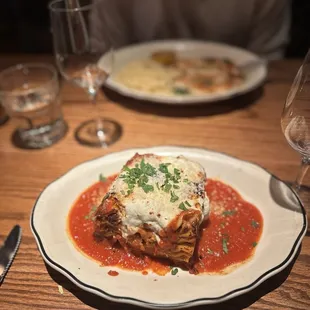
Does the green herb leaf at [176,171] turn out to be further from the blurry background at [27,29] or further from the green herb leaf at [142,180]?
the blurry background at [27,29]

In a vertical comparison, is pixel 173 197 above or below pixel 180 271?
above

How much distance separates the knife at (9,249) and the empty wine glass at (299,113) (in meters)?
1.05

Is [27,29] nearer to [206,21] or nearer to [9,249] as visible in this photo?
[206,21]

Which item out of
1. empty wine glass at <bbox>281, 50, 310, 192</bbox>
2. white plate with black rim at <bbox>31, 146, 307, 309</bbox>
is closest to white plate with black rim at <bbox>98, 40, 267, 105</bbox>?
white plate with black rim at <bbox>31, 146, 307, 309</bbox>

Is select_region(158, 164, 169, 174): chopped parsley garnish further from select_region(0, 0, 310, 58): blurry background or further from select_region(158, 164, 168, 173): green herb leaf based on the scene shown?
select_region(0, 0, 310, 58): blurry background

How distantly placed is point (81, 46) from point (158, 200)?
95 cm

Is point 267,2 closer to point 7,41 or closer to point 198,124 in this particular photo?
point 198,124

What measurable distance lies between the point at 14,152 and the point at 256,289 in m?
1.34

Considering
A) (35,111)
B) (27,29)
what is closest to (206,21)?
(35,111)

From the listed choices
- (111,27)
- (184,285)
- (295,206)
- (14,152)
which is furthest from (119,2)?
(184,285)

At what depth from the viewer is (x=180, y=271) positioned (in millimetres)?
1237

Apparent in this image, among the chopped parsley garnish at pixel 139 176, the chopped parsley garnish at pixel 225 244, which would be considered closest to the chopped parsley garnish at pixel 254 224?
the chopped parsley garnish at pixel 225 244

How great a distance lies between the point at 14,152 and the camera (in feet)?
6.44

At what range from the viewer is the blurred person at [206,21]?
294 cm
